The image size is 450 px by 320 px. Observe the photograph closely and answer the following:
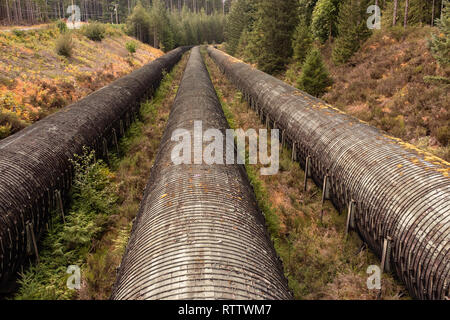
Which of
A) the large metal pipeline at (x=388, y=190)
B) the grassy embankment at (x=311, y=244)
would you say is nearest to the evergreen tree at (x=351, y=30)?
the large metal pipeline at (x=388, y=190)

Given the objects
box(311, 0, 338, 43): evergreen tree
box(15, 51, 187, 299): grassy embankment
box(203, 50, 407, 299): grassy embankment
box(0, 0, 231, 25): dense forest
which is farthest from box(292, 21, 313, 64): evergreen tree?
box(0, 0, 231, 25): dense forest

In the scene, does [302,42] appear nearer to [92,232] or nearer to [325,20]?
[325,20]

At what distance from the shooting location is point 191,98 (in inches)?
591

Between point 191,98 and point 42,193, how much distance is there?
9014 millimetres

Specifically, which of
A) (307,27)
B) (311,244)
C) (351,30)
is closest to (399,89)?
(351,30)

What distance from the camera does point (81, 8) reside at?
11506 cm

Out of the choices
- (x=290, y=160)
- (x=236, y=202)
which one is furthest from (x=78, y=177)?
(x=290, y=160)

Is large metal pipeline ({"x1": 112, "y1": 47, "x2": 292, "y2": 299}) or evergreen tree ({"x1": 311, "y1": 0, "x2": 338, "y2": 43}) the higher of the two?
evergreen tree ({"x1": 311, "y1": 0, "x2": 338, "y2": 43})

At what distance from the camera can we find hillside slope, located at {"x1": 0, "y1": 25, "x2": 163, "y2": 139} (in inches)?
662

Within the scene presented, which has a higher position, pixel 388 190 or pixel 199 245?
pixel 388 190

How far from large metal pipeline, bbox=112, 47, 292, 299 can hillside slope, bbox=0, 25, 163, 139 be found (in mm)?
12750

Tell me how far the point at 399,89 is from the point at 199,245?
763 inches

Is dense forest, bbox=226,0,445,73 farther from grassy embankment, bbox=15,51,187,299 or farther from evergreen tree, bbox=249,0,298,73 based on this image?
grassy embankment, bbox=15,51,187,299
